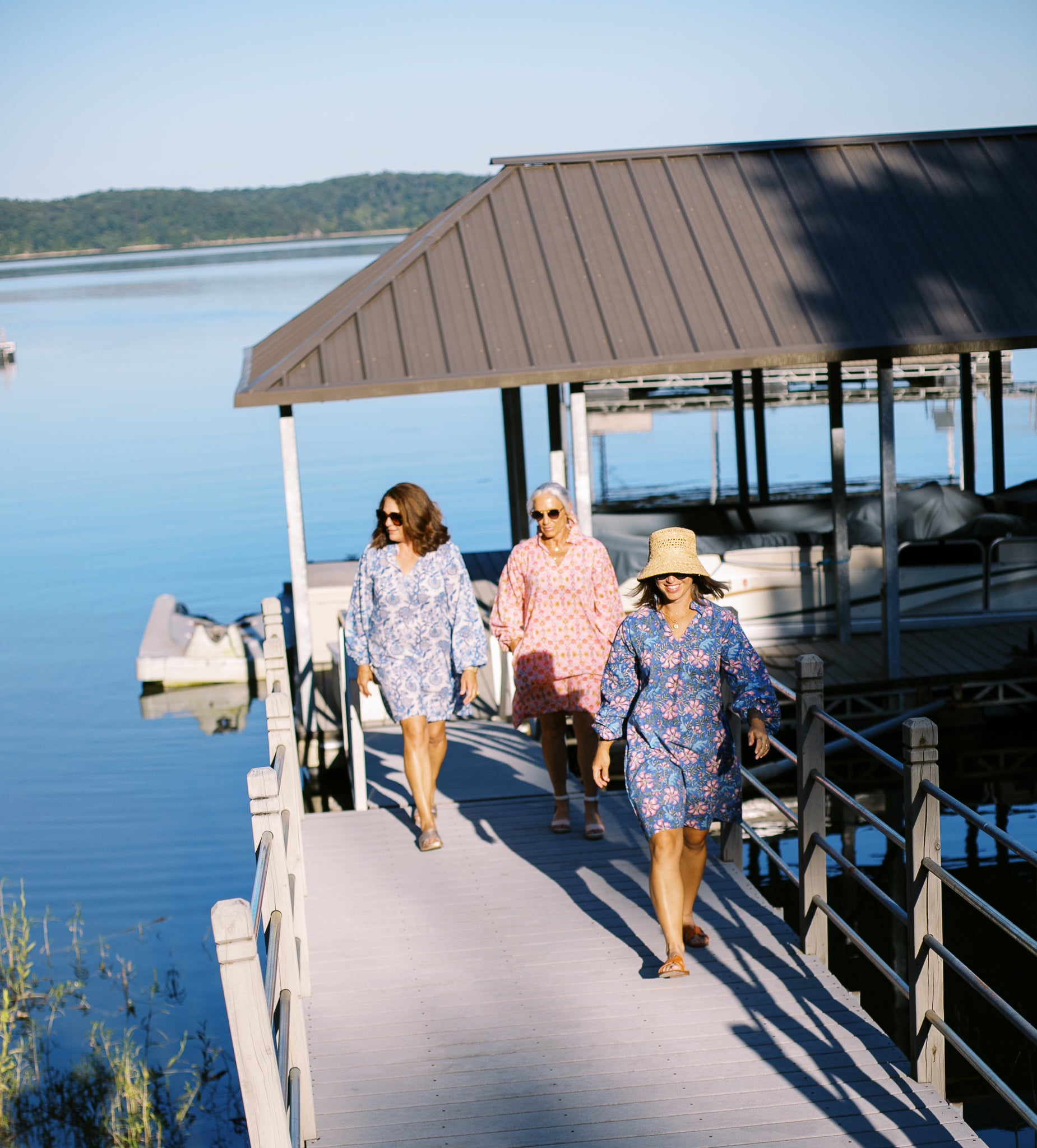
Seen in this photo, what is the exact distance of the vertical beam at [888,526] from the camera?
10000mm

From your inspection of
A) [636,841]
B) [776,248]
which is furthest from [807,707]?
[776,248]

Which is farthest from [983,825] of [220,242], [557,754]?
[220,242]

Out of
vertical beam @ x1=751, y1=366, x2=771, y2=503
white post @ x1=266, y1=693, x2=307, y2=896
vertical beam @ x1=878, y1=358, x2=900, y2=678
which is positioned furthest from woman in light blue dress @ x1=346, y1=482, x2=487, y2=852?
vertical beam @ x1=751, y1=366, x2=771, y2=503

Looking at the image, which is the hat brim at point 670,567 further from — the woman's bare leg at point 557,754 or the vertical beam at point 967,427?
the vertical beam at point 967,427

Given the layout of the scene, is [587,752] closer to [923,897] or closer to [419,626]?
[419,626]

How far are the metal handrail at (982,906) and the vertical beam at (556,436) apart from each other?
5563mm

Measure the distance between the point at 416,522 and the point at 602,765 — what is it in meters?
1.64

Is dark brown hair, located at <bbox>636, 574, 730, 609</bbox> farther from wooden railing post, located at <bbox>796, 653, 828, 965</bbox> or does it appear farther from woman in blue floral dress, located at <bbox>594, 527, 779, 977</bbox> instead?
wooden railing post, located at <bbox>796, 653, 828, 965</bbox>

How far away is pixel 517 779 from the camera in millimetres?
7996

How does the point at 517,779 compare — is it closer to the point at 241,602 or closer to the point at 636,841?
the point at 636,841

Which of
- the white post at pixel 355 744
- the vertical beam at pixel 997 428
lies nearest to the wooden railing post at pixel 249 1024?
the white post at pixel 355 744

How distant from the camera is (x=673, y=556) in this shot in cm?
473

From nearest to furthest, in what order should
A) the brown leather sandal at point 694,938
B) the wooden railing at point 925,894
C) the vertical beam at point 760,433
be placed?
the wooden railing at point 925,894 < the brown leather sandal at point 694,938 < the vertical beam at point 760,433

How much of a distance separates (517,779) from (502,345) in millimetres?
3123
